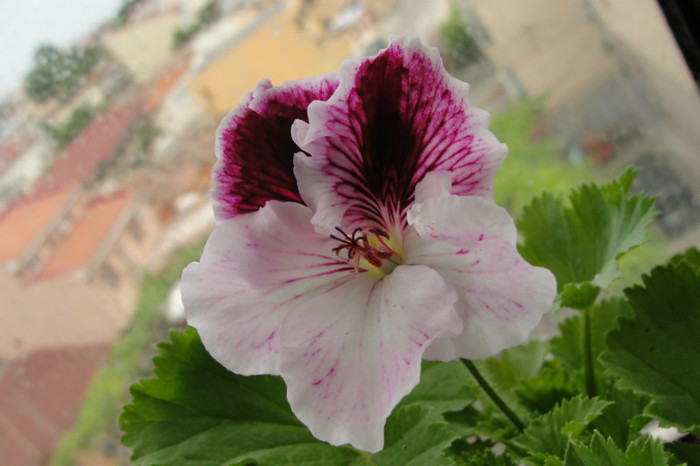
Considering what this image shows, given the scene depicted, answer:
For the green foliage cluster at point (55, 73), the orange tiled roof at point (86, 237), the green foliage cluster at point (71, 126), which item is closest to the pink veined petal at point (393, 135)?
the green foliage cluster at point (55, 73)

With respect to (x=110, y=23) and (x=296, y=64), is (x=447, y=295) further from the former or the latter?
(x=110, y=23)

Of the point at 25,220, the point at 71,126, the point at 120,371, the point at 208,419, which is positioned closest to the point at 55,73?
the point at 71,126

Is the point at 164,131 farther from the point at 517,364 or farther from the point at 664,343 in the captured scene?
the point at 664,343

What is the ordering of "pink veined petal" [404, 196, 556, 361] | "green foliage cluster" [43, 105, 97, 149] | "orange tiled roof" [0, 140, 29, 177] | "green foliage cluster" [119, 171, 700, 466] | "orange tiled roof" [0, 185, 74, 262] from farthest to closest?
"orange tiled roof" [0, 185, 74, 262]
"orange tiled roof" [0, 140, 29, 177]
"green foliage cluster" [43, 105, 97, 149]
"green foliage cluster" [119, 171, 700, 466]
"pink veined petal" [404, 196, 556, 361]

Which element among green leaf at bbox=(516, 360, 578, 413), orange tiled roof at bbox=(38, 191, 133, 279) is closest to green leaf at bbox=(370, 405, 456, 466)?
green leaf at bbox=(516, 360, 578, 413)

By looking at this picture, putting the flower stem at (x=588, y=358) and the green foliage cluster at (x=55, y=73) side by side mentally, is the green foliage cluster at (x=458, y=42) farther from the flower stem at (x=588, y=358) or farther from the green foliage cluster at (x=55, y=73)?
the flower stem at (x=588, y=358)

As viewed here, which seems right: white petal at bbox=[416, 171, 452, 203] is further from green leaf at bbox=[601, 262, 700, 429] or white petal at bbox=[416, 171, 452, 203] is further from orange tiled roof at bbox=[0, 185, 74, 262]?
orange tiled roof at bbox=[0, 185, 74, 262]

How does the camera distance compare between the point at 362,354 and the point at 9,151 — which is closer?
the point at 362,354
